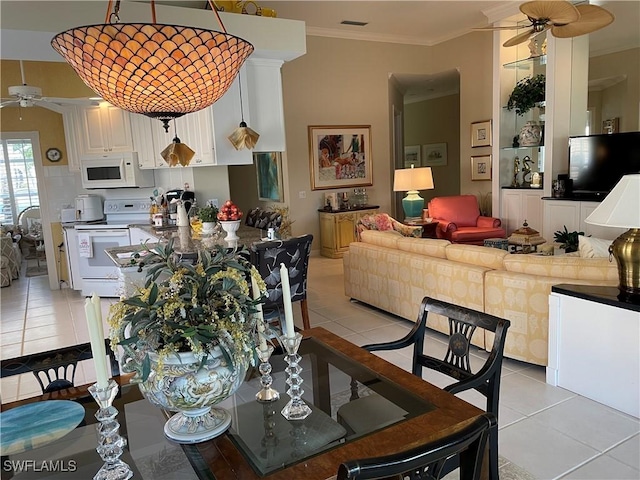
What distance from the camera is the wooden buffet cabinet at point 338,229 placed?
7.88 meters

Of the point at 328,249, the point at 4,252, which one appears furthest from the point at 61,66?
the point at 328,249

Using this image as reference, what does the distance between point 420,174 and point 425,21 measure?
2617mm

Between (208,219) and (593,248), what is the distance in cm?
328

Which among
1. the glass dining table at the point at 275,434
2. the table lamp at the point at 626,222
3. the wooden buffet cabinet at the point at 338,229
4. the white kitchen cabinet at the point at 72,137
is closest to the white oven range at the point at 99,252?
the white kitchen cabinet at the point at 72,137

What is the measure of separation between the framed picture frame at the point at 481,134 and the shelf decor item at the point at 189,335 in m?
7.52

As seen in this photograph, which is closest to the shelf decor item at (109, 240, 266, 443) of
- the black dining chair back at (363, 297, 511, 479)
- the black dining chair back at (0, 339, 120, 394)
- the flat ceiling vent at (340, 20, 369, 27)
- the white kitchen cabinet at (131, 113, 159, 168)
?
the black dining chair back at (0, 339, 120, 394)

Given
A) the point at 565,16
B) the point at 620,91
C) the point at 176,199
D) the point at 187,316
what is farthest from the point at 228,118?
the point at 620,91

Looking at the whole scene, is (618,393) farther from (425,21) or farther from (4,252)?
(4,252)

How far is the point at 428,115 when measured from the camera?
1230cm

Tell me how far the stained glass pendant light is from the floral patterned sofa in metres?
2.44

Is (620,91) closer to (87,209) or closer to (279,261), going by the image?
(279,261)

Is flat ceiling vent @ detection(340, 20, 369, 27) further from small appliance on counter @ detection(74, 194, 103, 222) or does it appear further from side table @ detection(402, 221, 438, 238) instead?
small appliance on counter @ detection(74, 194, 103, 222)

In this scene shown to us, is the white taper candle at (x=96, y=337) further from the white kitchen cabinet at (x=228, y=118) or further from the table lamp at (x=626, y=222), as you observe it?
the white kitchen cabinet at (x=228, y=118)

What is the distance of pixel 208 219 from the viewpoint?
4469mm
